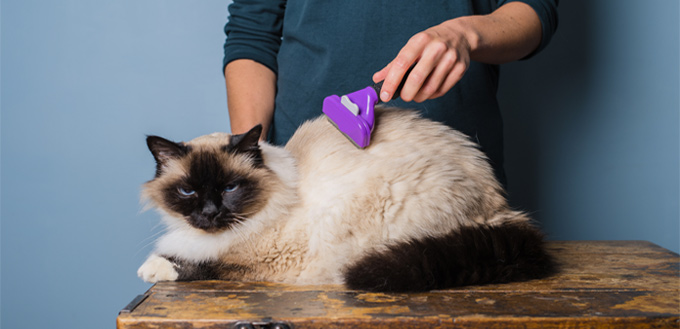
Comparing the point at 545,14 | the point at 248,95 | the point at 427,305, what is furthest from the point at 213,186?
the point at 545,14

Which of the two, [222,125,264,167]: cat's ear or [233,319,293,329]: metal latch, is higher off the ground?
[222,125,264,167]: cat's ear

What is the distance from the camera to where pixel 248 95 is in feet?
5.45

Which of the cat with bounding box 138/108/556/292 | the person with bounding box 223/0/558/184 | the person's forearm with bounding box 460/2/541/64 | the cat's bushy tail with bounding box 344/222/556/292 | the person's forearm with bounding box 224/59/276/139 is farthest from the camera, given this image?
the person's forearm with bounding box 224/59/276/139

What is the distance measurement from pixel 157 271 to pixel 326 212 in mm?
395

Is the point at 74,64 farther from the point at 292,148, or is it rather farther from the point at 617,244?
the point at 617,244

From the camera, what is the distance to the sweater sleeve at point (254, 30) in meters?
1.71

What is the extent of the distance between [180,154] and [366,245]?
457mm

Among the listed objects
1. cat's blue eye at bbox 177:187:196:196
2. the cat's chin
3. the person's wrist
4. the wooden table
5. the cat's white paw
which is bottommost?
the wooden table

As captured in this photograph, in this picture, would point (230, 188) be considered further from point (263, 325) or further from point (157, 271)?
point (263, 325)

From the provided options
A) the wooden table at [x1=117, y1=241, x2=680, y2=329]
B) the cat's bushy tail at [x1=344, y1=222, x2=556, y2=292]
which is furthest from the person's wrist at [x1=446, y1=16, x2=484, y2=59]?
the wooden table at [x1=117, y1=241, x2=680, y2=329]

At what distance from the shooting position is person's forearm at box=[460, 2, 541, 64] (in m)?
1.17

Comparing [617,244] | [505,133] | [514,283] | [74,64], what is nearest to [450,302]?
[514,283]

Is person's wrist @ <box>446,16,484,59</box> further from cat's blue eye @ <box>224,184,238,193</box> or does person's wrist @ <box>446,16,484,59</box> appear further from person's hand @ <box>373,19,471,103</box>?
cat's blue eye @ <box>224,184,238,193</box>

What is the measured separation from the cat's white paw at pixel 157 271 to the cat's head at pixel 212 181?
0.11 metres
